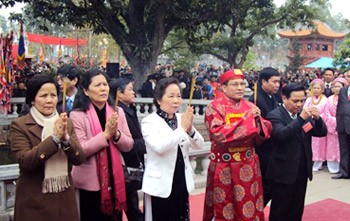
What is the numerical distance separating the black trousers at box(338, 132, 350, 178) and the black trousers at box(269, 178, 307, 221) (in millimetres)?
2644

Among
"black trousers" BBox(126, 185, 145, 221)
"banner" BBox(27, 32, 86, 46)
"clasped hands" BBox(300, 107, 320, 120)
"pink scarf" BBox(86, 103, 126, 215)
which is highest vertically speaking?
"banner" BBox(27, 32, 86, 46)

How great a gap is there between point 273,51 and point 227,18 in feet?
180

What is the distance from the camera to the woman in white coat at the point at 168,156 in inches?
117

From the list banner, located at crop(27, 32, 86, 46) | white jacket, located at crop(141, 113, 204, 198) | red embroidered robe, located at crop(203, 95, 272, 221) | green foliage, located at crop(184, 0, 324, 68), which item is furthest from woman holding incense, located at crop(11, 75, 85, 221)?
banner, located at crop(27, 32, 86, 46)

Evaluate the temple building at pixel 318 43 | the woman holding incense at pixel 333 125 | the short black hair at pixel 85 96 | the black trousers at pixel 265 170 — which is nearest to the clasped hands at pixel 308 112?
the black trousers at pixel 265 170

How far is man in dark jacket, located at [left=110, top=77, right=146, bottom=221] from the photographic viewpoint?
11.3ft

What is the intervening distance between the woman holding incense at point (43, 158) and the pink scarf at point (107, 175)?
31 centimetres

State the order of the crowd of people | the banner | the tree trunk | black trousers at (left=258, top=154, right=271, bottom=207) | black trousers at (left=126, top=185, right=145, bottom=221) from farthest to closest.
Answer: the banner
the tree trunk
black trousers at (left=258, top=154, right=271, bottom=207)
black trousers at (left=126, top=185, right=145, bottom=221)
the crowd of people

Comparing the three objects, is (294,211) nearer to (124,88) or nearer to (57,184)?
(124,88)

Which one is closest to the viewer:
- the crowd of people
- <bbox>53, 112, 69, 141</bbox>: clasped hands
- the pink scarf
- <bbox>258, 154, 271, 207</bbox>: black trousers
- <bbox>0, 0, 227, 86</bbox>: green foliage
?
<bbox>53, 112, 69, 141</bbox>: clasped hands

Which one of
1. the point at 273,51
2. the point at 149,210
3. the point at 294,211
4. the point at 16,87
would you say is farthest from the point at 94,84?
the point at 273,51

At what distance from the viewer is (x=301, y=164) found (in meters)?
3.60

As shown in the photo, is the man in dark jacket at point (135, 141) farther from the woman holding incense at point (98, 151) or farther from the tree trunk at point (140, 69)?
the tree trunk at point (140, 69)

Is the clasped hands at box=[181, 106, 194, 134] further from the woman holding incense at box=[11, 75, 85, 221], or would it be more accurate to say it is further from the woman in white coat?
the woman holding incense at box=[11, 75, 85, 221]
